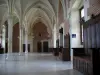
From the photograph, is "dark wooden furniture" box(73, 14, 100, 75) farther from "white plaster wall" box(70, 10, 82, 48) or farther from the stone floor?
"white plaster wall" box(70, 10, 82, 48)

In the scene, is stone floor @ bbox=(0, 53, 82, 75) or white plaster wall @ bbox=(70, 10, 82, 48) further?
white plaster wall @ bbox=(70, 10, 82, 48)

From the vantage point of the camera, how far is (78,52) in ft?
31.9

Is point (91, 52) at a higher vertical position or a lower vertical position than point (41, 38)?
lower

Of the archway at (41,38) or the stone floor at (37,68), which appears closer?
the stone floor at (37,68)

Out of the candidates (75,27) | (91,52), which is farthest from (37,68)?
(75,27)

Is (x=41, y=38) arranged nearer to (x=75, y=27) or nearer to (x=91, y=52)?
(x=75, y=27)

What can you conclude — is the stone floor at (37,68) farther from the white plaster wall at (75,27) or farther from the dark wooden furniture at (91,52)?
the white plaster wall at (75,27)

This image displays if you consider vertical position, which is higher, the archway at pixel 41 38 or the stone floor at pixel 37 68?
the archway at pixel 41 38

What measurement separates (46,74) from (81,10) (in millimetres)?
8411

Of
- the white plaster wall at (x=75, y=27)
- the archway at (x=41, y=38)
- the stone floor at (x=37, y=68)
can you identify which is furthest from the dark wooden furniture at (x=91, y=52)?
the archway at (x=41, y=38)

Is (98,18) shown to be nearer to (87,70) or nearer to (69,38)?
(87,70)

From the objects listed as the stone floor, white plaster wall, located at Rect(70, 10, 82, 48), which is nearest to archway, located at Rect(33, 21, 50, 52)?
white plaster wall, located at Rect(70, 10, 82, 48)

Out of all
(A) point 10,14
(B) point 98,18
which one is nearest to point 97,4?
(B) point 98,18

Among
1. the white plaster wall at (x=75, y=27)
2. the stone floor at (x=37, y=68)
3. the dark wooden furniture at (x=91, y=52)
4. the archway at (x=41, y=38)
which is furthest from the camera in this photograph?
the archway at (x=41, y=38)
